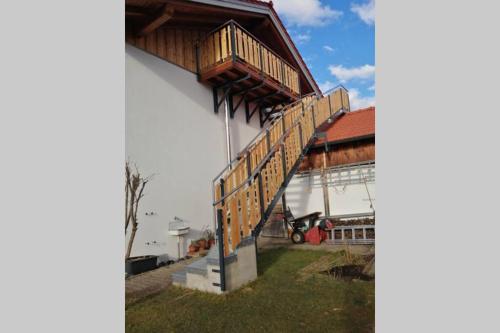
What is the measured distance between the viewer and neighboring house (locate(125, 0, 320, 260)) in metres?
7.28

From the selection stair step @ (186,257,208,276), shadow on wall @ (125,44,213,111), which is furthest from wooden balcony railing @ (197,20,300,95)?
stair step @ (186,257,208,276)

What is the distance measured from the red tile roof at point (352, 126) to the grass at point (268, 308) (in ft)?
18.9

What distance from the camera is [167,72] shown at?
27.2 ft

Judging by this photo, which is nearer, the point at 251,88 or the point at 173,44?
the point at 173,44

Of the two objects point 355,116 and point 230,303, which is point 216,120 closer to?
point 355,116

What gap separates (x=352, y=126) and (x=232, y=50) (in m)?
4.98

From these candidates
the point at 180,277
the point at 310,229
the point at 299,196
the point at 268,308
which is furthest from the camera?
the point at 299,196

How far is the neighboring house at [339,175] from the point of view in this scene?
9.72m

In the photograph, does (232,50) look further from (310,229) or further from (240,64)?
(310,229)

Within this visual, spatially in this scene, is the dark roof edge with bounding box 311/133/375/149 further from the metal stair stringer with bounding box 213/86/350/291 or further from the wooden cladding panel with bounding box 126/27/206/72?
the wooden cladding panel with bounding box 126/27/206/72

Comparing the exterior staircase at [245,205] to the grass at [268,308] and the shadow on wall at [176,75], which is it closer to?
the grass at [268,308]

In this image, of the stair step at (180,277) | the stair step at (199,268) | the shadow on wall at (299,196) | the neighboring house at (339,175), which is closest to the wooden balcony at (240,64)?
the neighboring house at (339,175)

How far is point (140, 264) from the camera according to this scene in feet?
21.0

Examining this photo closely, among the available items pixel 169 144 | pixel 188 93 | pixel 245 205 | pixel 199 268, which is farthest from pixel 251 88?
pixel 199 268
